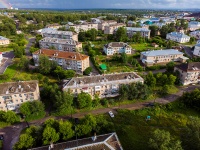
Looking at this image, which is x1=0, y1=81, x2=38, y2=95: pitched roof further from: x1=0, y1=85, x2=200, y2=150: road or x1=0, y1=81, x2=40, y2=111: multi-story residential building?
x1=0, y1=85, x2=200, y2=150: road

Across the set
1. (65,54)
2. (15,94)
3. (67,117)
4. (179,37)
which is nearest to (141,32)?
(179,37)

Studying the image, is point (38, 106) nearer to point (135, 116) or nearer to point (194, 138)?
point (135, 116)

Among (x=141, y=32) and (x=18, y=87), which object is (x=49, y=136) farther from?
(x=141, y=32)

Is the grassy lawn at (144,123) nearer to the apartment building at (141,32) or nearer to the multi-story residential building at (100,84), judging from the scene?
the multi-story residential building at (100,84)

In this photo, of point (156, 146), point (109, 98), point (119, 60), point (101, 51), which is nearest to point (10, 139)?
point (109, 98)

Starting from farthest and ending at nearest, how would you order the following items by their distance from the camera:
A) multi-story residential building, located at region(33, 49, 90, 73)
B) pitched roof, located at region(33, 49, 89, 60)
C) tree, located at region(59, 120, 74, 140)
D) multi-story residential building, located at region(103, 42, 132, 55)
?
multi-story residential building, located at region(103, 42, 132, 55) < pitched roof, located at region(33, 49, 89, 60) < multi-story residential building, located at region(33, 49, 90, 73) < tree, located at region(59, 120, 74, 140)

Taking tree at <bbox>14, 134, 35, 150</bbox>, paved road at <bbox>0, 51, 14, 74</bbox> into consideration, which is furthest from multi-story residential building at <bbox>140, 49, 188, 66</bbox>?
paved road at <bbox>0, 51, 14, 74</bbox>
